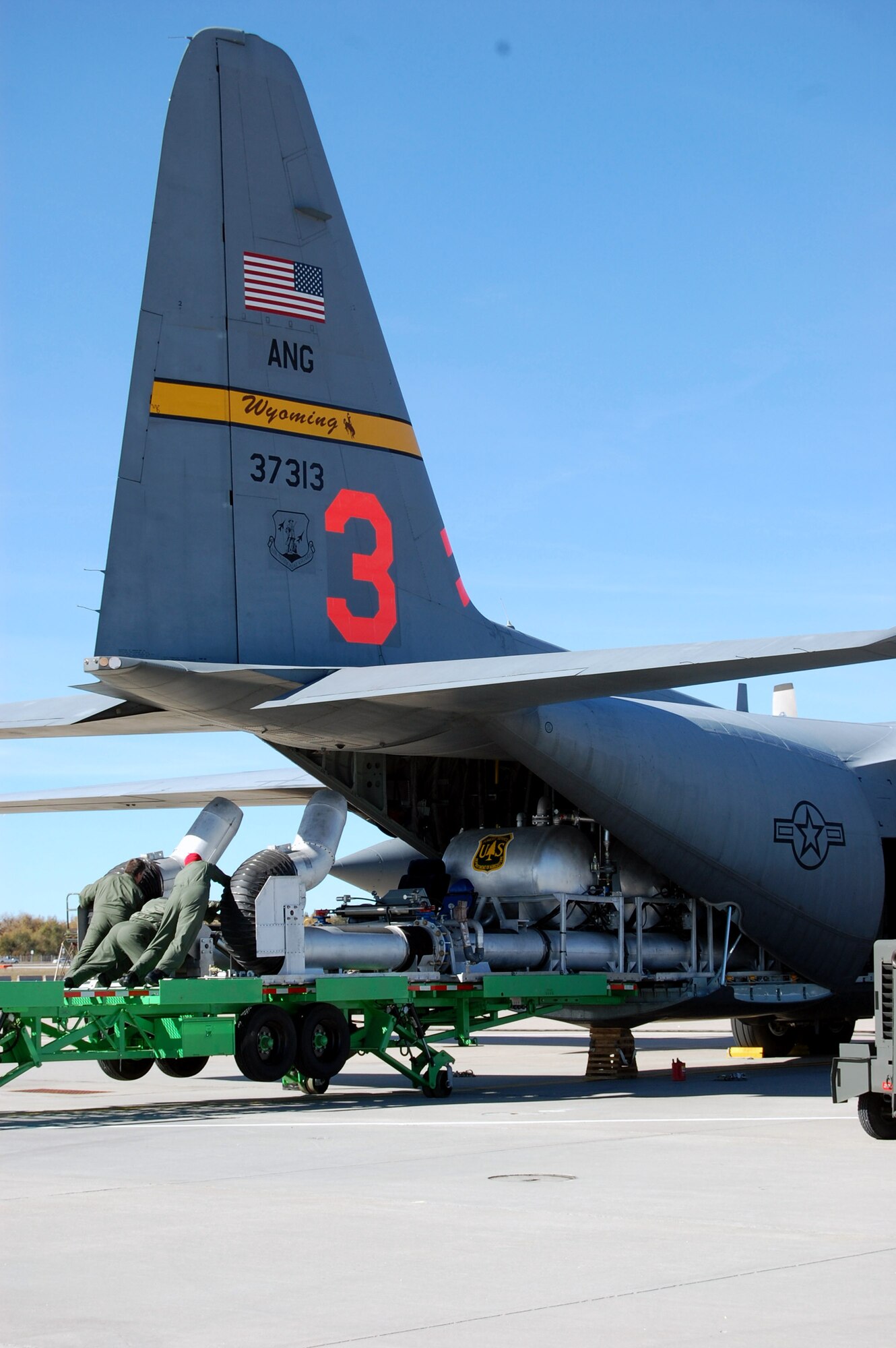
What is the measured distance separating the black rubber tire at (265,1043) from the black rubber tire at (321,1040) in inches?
5.3

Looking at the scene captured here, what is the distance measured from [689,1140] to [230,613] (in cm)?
663

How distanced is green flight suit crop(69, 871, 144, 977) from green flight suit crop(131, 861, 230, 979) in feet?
2.26

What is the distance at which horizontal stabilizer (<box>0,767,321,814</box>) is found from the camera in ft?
75.2

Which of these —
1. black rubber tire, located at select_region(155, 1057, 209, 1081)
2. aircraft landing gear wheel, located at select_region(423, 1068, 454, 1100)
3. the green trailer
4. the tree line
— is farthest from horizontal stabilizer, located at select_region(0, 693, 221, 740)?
the tree line

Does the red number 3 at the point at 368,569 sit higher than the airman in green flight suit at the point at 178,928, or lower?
higher

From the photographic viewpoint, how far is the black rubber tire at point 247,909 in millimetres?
14469

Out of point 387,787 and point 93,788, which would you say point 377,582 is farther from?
point 93,788

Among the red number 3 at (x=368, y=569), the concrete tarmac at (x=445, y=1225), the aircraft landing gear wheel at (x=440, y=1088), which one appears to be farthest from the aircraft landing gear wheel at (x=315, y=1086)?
the red number 3 at (x=368, y=569)

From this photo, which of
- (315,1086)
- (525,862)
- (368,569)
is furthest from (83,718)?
(525,862)

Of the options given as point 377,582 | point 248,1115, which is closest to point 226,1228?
point 248,1115

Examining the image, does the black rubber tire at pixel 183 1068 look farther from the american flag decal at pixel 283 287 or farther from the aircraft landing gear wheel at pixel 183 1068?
the american flag decal at pixel 283 287

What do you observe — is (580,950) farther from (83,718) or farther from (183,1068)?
(83,718)

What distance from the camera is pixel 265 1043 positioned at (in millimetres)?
14164

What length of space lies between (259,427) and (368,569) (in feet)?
6.17
